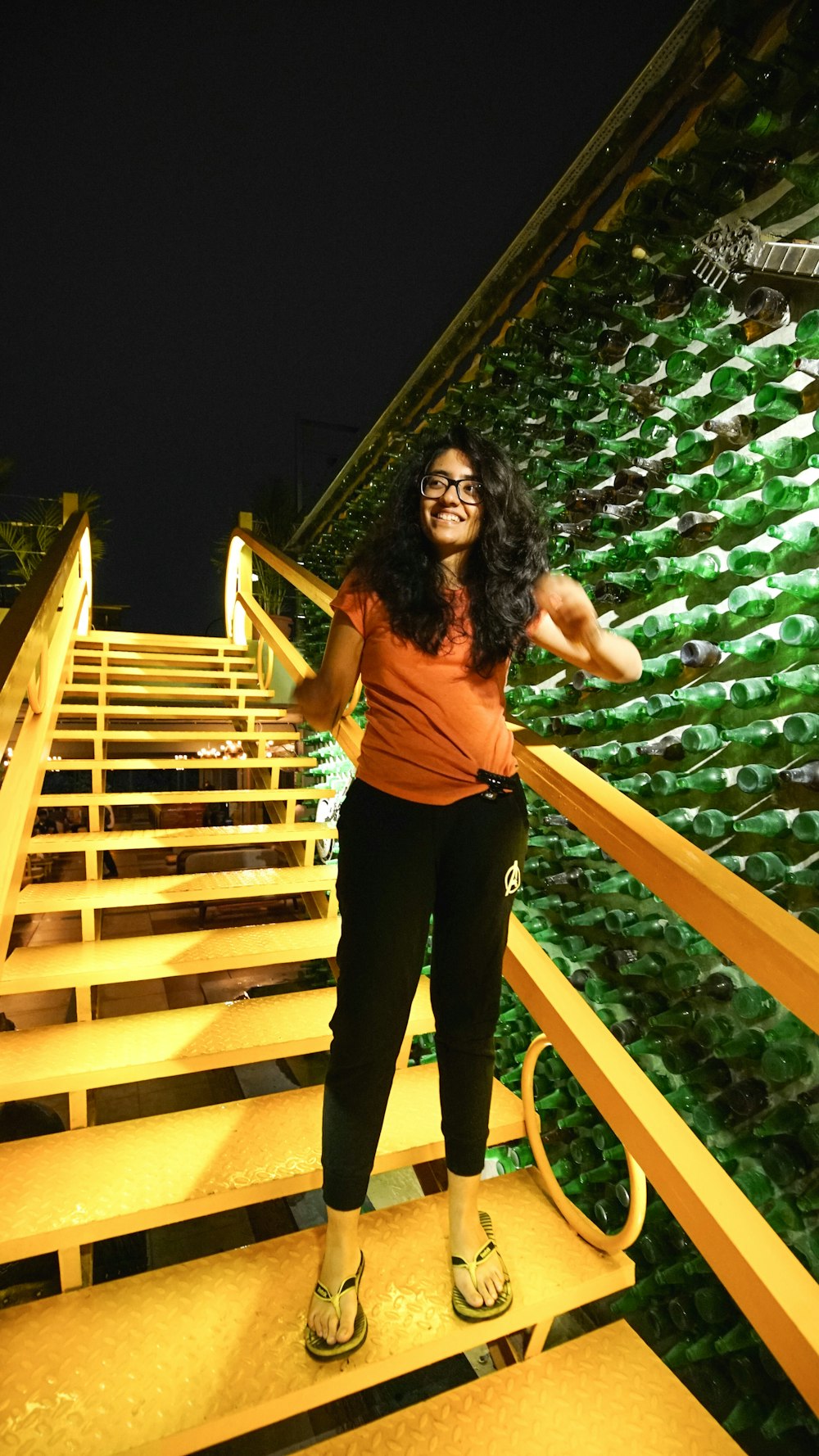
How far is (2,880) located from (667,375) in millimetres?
2266

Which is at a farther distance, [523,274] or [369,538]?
[523,274]

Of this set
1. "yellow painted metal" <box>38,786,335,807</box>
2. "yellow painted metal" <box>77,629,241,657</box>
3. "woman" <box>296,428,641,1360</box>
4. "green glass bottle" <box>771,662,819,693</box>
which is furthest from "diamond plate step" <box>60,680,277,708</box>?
"green glass bottle" <box>771,662,819,693</box>

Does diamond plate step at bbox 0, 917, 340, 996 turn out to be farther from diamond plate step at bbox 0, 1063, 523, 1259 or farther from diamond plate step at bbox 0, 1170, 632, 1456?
diamond plate step at bbox 0, 1170, 632, 1456

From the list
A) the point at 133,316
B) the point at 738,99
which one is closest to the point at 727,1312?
the point at 738,99

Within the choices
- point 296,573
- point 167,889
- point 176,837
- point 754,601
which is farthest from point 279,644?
point 754,601

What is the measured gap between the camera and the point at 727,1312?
144cm

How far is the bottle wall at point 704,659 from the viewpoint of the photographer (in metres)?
1.47

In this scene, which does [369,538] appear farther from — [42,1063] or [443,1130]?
[42,1063]

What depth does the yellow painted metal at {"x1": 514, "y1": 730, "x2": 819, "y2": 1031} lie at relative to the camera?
2.80 ft

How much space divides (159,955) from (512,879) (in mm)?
1264

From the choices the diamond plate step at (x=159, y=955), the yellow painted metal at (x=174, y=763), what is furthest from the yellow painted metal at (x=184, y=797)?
the diamond plate step at (x=159, y=955)

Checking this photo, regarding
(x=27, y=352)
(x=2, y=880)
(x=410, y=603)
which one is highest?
(x=27, y=352)

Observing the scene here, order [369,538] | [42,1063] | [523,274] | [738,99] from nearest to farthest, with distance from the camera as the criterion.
A: [369,538]
[42,1063]
[738,99]
[523,274]

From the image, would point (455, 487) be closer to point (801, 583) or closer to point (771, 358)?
point (801, 583)
